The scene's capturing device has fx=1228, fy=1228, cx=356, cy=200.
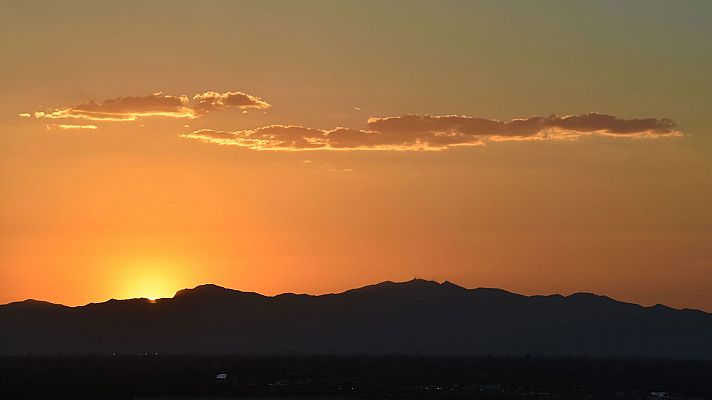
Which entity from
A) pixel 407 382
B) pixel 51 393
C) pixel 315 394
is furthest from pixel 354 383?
pixel 51 393

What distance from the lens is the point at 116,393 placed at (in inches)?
5861

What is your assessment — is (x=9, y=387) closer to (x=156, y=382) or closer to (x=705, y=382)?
(x=156, y=382)

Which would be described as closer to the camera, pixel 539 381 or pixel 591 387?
pixel 591 387

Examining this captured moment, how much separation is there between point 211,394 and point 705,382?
88.2 m

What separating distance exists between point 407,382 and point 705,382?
175 feet

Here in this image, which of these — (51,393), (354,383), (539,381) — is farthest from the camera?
(539,381)

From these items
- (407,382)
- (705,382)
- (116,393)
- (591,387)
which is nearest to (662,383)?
(705,382)

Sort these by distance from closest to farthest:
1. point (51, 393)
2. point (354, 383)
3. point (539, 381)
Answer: point (51, 393), point (354, 383), point (539, 381)

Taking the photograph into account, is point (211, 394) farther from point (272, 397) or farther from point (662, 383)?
point (662, 383)

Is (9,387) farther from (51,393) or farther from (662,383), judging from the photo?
(662,383)

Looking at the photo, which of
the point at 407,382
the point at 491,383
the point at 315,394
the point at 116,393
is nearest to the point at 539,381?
the point at 491,383

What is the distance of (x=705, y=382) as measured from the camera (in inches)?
7815

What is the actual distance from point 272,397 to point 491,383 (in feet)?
153

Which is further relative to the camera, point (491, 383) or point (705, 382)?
point (705, 382)
